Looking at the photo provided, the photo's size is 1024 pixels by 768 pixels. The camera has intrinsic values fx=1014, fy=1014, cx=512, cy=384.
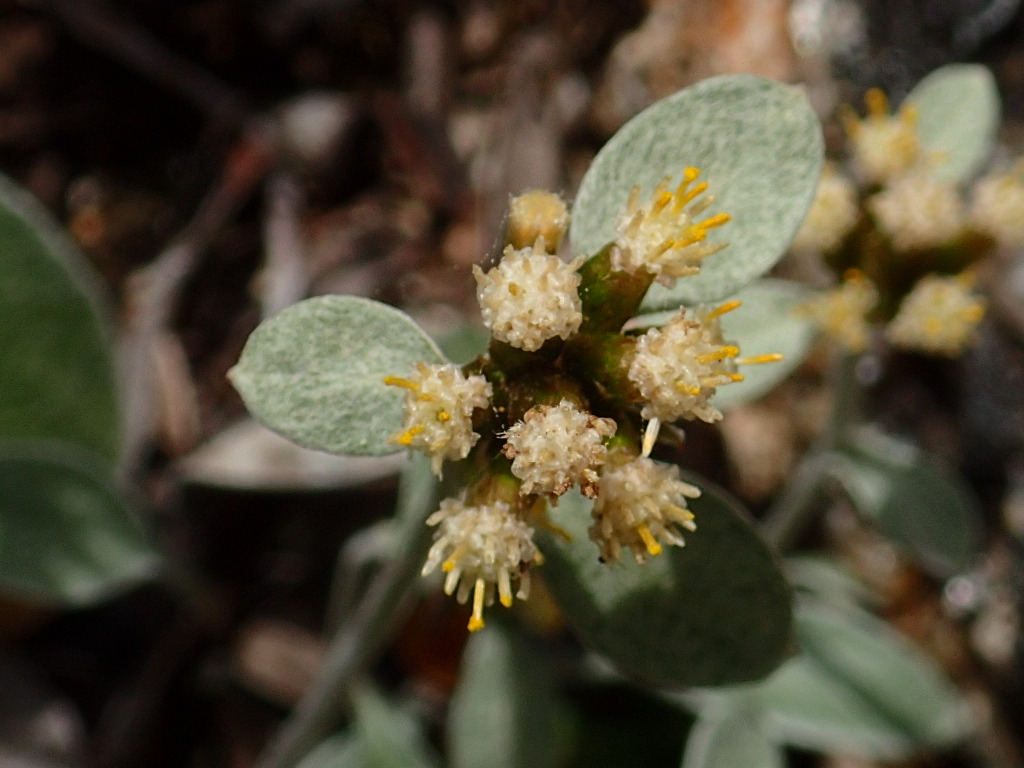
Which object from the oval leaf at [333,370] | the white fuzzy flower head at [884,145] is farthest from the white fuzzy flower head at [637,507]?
the white fuzzy flower head at [884,145]

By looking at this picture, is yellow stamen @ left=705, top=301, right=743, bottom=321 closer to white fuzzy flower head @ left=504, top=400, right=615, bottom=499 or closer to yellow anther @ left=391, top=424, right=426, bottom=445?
white fuzzy flower head @ left=504, top=400, right=615, bottom=499

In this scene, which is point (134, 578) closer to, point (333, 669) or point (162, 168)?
point (333, 669)

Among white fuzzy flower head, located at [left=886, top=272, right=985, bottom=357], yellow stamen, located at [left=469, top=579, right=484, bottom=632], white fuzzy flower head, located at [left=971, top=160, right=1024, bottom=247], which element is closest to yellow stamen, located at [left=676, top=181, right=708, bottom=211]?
yellow stamen, located at [left=469, top=579, right=484, bottom=632]

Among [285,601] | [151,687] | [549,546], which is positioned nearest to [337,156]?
[285,601]

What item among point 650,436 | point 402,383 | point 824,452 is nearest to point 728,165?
point 650,436

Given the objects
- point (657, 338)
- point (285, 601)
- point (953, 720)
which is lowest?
point (953, 720)

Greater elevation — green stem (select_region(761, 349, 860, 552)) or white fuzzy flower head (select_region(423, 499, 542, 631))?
white fuzzy flower head (select_region(423, 499, 542, 631))

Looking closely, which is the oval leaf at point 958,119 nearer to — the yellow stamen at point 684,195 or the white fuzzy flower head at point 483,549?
the yellow stamen at point 684,195

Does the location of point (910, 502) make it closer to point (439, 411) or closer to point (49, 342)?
point (439, 411)
